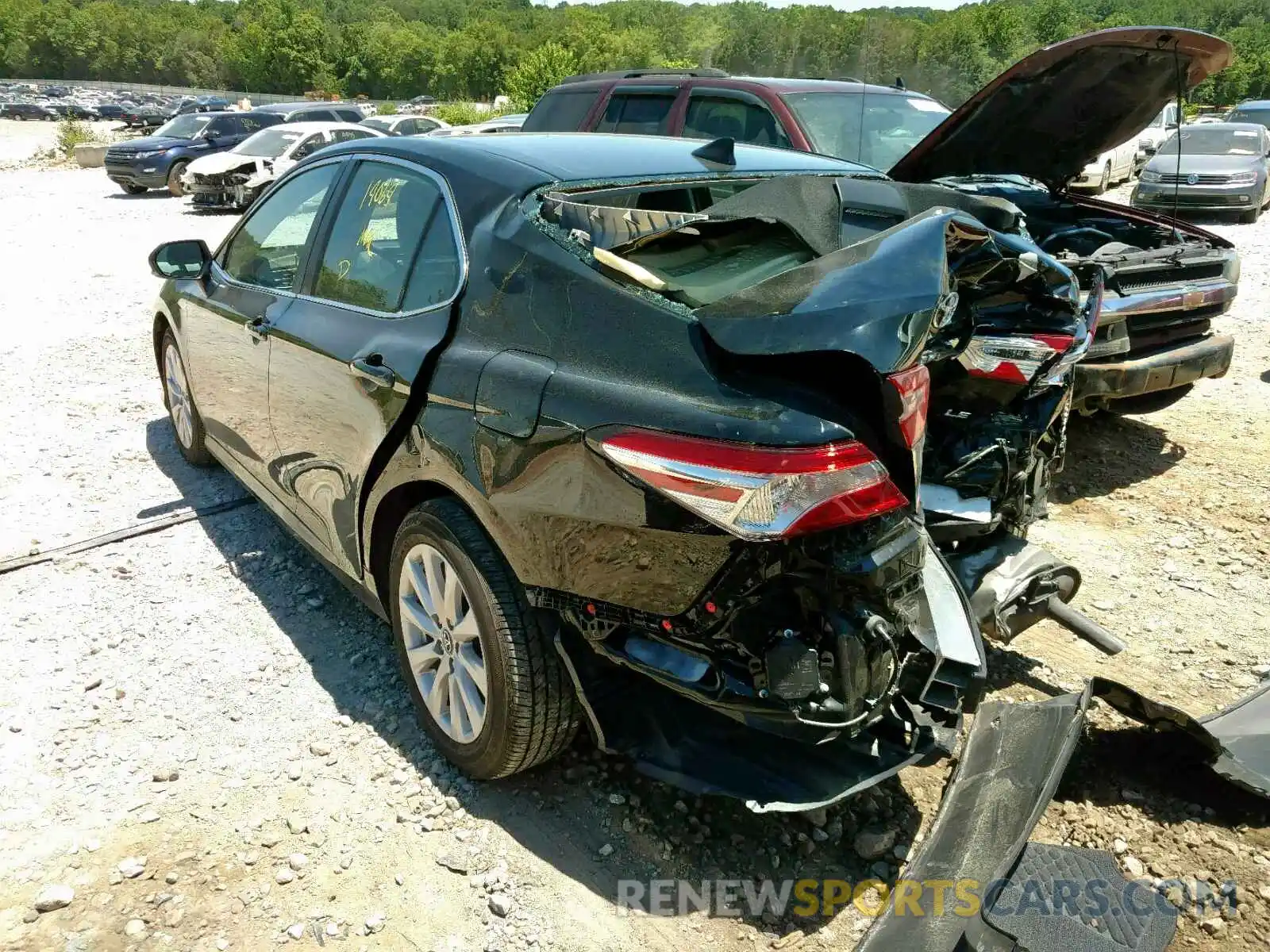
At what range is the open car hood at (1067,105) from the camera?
4379 millimetres

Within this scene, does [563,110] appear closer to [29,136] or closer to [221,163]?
[221,163]

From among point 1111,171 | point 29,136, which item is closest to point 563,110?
point 1111,171

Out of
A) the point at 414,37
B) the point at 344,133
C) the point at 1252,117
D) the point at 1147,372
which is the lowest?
the point at 1147,372

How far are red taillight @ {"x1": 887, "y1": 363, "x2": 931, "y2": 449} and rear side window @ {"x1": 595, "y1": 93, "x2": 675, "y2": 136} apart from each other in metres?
5.65

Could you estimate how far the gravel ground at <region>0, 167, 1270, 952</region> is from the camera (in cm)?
236

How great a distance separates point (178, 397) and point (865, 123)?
16.7 ft

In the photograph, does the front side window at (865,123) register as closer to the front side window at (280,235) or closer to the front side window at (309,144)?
the front side window at (280,235)

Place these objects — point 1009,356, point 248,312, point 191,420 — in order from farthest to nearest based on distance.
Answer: point 191,420
point 248,312
point 1009,356

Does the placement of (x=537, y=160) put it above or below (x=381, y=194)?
above

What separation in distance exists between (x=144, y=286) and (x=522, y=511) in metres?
9.59

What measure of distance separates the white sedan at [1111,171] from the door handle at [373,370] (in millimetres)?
13168

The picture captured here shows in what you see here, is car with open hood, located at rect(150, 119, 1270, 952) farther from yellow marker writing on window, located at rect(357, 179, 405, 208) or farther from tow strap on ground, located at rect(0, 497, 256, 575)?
tow strap on ground, located at rect(0, 497, 256, 575)

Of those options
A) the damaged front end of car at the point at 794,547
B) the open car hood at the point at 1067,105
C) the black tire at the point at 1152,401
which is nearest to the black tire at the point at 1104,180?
the open car hood at the point at 1067,105

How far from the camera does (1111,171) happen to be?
51.0 feet
